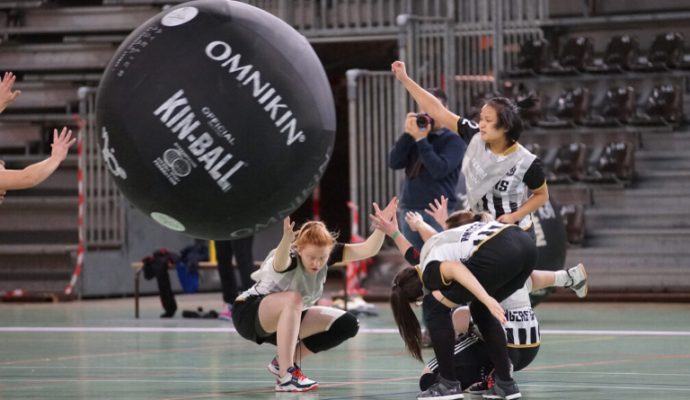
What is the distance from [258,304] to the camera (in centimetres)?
645

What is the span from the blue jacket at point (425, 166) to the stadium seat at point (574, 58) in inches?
297

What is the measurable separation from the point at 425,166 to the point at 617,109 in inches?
285

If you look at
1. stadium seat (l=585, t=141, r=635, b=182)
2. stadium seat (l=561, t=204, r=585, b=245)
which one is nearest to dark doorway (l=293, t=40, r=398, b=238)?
stadium seat (l=585, t=141, r=635, b=182)

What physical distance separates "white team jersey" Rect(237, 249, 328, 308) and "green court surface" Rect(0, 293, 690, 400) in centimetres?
41

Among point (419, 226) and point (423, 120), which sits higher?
point (423, 120)

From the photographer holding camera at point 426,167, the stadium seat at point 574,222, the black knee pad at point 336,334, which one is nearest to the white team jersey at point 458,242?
the black knee pad at point 336,334

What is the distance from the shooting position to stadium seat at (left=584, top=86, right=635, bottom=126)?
48.4 feet

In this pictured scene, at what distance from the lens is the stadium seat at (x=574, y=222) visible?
44.8 feet

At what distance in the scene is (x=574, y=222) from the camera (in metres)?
13.6

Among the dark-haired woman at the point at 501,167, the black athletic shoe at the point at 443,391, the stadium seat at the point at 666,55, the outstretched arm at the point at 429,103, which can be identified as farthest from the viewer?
the stadium seat at the point at 666,55

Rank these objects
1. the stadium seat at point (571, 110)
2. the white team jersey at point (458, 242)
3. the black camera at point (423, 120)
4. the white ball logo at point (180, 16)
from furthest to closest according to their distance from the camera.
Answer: the stadium seat at point (571, 110)
the black camera at point (423, 120)
the white team jersey at point (458, 242)
the white ball logo at point (180, 16)

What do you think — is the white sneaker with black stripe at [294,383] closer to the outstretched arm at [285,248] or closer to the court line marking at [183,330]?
the outstretched arm at [285,248]

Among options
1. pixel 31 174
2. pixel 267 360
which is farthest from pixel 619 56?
pixel 31 174

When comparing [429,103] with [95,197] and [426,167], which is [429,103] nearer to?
[426,167]
